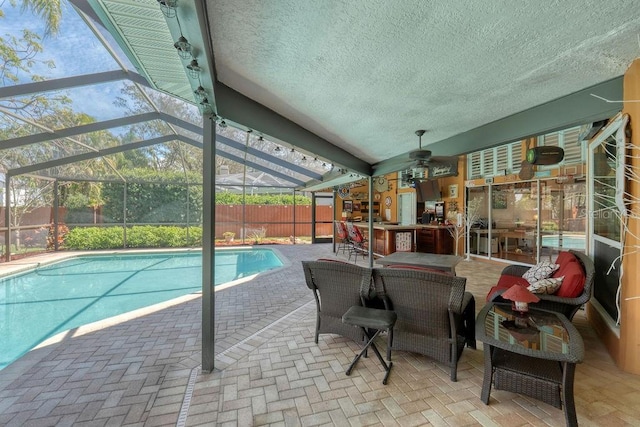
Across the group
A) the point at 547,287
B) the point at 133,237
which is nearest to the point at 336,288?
the point at 547,287

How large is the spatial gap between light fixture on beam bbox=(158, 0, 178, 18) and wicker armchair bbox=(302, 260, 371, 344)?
2055mm

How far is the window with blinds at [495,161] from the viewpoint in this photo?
6793 mm

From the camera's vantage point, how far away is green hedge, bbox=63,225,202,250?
8180mm

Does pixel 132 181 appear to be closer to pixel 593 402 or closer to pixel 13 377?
pixel 13 377

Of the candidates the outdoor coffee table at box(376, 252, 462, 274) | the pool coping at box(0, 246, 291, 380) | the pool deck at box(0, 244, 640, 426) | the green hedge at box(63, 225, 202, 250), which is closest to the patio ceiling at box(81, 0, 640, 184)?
the outdoor coffee table at box(376, 252, 462, 274)

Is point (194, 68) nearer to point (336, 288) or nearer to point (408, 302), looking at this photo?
point (336, 288)

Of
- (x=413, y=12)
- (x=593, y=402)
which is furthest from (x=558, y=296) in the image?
(x=413, y=12)

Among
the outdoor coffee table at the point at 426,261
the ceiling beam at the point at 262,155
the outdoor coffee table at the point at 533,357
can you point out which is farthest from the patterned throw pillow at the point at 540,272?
the ceiling beam at the point at 262,155

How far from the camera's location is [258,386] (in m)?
2.14

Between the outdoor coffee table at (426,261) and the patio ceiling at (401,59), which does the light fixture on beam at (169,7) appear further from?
the outdoor coffee table at (426,261)

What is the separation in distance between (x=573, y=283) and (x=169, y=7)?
3634mm

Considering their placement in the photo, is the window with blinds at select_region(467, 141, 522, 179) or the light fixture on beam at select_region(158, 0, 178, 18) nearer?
the light fixture on beam at select_region(158, 0, 178, 18)

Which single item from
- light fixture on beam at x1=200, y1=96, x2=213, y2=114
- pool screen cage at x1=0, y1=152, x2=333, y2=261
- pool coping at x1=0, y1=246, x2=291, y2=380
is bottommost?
pool coping at x1=0, y1=246, x2=291, y2=380

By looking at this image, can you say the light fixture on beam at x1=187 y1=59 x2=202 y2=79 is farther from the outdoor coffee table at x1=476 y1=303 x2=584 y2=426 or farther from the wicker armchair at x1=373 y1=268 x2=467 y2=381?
the outdoor coffee table at x1=476 y1=303 x2=584 y2=426
